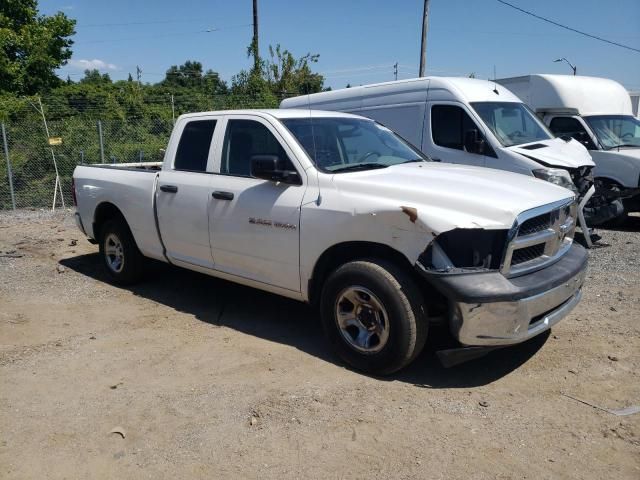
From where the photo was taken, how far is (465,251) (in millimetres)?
3582

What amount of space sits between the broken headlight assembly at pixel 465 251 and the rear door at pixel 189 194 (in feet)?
7.52

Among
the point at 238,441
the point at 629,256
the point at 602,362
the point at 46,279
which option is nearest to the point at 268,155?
the point at 238,441

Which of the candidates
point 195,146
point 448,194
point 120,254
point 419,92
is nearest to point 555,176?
point 419,92

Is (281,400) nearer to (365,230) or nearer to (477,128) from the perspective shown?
(365,230)

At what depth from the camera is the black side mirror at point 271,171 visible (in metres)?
4.29

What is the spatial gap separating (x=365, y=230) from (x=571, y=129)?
8.28 m

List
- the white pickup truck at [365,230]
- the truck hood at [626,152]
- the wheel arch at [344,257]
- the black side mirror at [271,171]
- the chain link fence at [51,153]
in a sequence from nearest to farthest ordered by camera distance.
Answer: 1. the white pickup truck at [365,230]
2. the wheel arch at [344,257]
3. the black side mirror at [271,171]
4. the truck hood at [626,152]
5. the chain link fence at [51,153]

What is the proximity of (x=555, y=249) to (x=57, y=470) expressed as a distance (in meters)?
3.56

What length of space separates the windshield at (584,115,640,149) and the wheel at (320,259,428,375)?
26.3 feet

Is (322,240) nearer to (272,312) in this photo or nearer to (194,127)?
(272,312)

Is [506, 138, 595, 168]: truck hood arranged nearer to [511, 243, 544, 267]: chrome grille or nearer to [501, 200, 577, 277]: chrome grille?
[501, 200, 577, 277]: chrome grille

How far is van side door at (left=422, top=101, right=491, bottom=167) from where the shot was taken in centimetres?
790

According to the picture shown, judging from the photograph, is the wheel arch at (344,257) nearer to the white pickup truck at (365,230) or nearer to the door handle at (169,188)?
the white pickup truck at (365,230)

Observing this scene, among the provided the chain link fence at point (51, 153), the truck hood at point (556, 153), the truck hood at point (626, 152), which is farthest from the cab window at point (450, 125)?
the chain link fence at point (51, 153)
